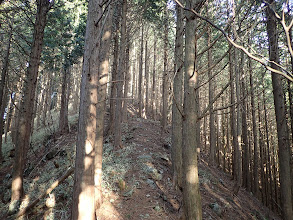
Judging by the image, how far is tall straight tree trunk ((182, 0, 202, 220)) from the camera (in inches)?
120

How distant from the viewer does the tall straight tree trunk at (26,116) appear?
6114 millimetres

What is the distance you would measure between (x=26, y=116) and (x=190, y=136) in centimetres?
576

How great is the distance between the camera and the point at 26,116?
6418 mm

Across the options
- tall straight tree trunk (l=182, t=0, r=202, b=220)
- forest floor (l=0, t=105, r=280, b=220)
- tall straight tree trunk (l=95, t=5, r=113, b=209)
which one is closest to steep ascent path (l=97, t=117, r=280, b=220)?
forest floor (l=0, t=105, r=280, b=220)

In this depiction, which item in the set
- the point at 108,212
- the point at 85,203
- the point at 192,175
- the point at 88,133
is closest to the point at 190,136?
the point at 192,175

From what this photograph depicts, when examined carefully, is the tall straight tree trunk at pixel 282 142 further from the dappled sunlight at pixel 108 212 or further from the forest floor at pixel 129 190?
the dappled sunlight at pixel 108 212

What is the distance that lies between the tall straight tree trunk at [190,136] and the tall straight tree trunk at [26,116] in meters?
5.52

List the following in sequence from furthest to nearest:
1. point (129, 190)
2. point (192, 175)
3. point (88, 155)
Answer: point (129, 190)
point (88, 155)
point (192, 175)

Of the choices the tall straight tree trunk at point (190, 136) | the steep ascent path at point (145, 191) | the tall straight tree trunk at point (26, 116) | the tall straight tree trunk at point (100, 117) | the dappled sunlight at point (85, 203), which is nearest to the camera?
the tall straight tree trunk at point (190, 136)

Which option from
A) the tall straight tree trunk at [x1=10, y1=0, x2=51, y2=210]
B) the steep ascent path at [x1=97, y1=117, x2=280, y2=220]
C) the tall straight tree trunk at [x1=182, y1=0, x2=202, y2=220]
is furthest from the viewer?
the tall straight tree trunk at [x1=10, y1=0, x2=51, y2=210]

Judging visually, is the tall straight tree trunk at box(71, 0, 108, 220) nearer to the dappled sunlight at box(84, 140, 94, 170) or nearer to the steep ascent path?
the dappled sunlight at box(84, 140, 94, 170)

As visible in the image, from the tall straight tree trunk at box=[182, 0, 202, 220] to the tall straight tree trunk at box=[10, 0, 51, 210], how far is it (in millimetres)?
5517

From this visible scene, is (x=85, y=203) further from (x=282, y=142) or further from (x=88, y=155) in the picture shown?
(x=282, y=142)

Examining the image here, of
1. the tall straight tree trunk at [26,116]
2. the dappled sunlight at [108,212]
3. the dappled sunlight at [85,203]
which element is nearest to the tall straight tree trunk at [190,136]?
the dappled sunlight at [85,203]
